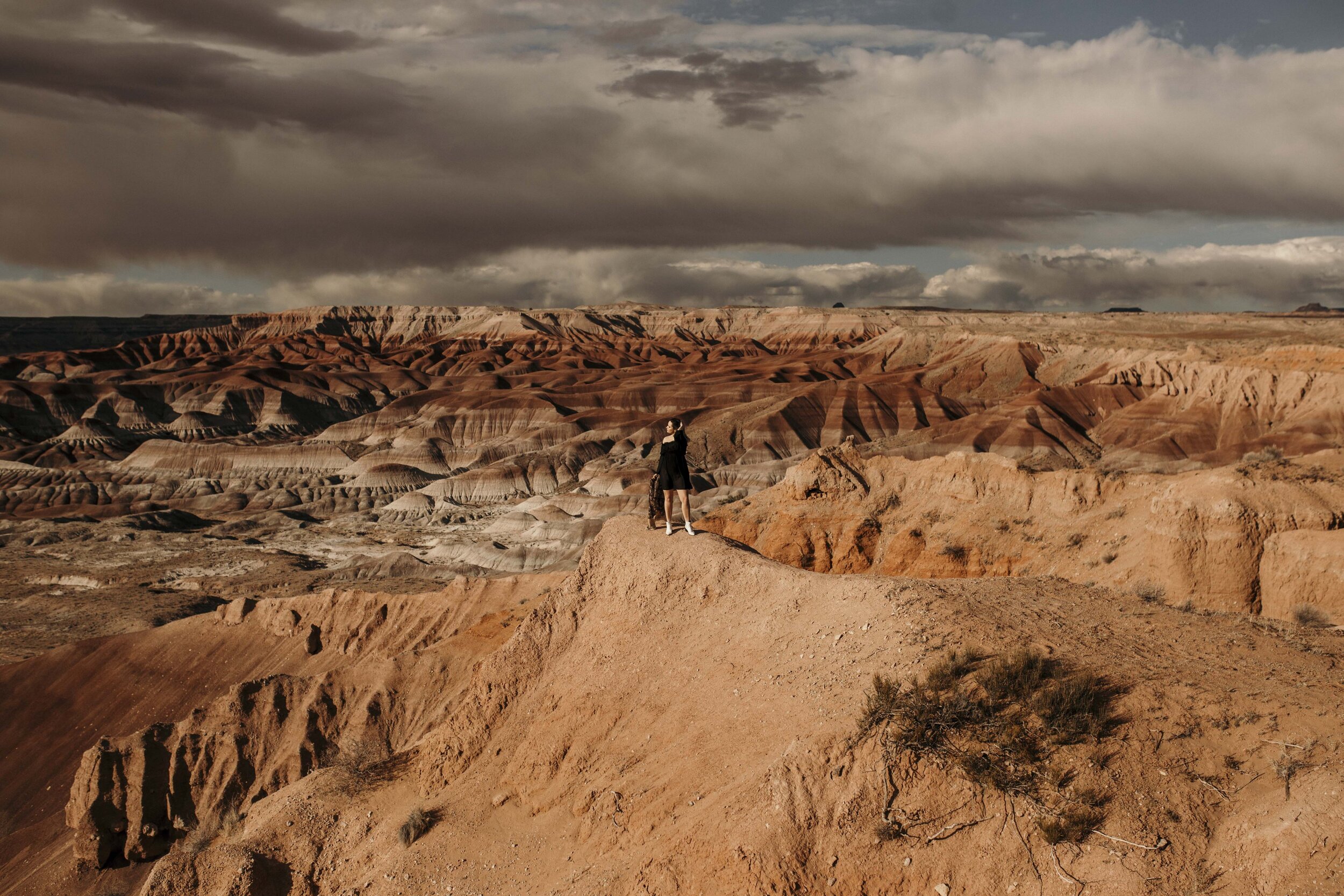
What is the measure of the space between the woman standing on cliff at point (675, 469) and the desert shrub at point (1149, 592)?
276 inches

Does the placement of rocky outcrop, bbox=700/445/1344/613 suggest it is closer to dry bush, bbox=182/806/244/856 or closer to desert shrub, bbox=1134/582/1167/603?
desert shrub, bbox=1134/582/1167/603

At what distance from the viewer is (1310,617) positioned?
54.3ft

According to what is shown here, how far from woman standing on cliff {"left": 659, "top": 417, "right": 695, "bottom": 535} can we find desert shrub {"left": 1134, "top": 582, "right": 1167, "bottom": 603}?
23.0 ft

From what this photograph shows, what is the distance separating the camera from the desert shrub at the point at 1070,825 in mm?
7297

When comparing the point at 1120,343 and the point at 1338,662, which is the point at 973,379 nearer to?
the point at 1120,343

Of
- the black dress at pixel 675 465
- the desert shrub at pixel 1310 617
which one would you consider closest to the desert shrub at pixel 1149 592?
the desert shrub at pixel 1310 617

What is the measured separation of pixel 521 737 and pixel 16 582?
190 ft

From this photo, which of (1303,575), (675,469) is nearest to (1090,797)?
(675,469)

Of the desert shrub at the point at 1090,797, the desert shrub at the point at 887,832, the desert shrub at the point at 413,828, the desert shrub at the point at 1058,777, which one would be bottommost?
the desert shrub at the point at 413,828

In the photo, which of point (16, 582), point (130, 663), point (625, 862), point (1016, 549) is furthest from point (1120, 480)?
point (16, 582)

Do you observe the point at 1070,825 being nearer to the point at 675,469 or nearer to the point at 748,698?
the point at 748,698

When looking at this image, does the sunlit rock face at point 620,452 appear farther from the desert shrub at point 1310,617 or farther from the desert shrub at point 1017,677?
the desert shrub at point 1017,677

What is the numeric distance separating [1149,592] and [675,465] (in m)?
8.96

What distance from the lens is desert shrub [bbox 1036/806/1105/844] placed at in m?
7.30
